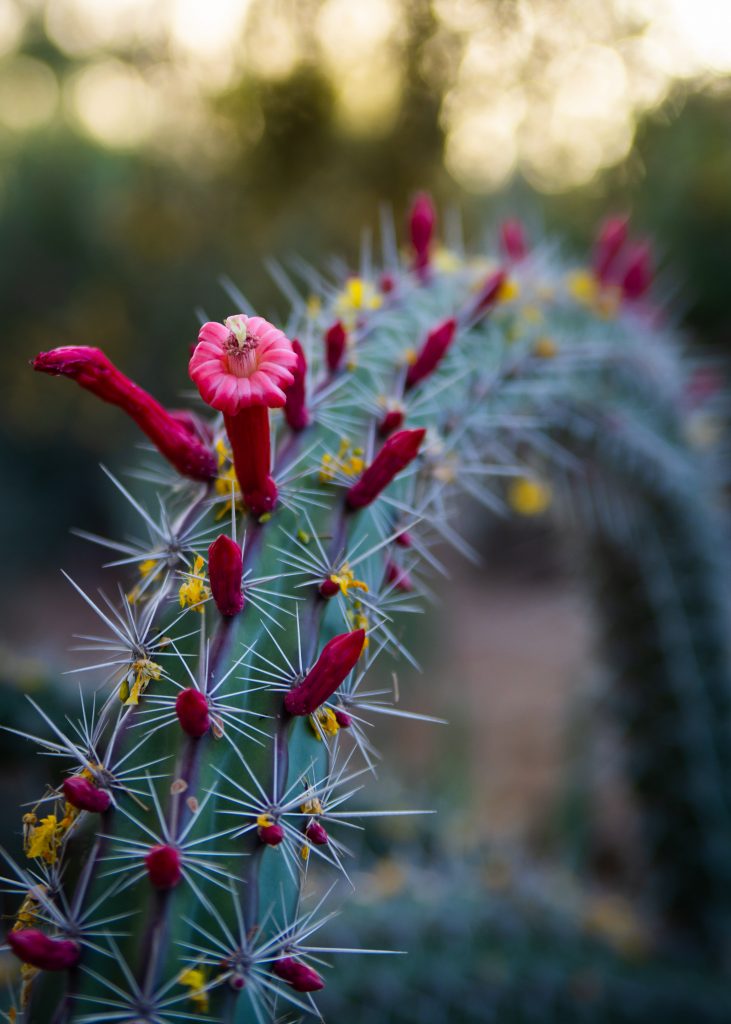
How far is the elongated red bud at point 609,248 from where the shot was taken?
204cm

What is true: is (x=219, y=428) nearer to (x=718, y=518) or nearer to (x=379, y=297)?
(x=379, y=297)

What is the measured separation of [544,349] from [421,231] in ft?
1.11

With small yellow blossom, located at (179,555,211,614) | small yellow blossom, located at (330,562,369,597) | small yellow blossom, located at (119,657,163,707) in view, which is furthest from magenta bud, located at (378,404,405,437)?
small yellow blossom, located at (119,657,163,707)

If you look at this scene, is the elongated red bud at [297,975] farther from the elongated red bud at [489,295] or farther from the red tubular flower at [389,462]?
the elongated red bud at [489,295]

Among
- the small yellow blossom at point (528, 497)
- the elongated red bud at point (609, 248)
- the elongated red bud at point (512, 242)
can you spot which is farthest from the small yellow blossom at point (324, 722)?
the elongated red bud at point (609, 248)

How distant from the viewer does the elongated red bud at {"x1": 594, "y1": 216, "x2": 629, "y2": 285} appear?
6.70 feet

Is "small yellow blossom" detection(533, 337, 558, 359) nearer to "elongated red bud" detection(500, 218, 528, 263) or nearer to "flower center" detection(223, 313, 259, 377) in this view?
"elongated red bud" detection(500, 218, 528, 263)

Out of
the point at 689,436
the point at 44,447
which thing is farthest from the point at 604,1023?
the point at 44,447

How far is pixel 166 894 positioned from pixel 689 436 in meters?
1.94

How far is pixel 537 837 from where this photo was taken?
11.4 feet

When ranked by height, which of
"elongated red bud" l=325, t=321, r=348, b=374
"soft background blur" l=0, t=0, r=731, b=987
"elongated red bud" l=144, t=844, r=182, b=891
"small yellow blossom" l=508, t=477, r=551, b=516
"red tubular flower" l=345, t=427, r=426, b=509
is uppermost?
"soft background blur" l=0, t=0, r=731, b=987

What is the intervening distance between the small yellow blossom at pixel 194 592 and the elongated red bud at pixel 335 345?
438mm

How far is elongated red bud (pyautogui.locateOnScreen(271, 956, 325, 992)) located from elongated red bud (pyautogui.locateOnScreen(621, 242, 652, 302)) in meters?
1.80

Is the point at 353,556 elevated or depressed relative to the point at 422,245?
depressed
